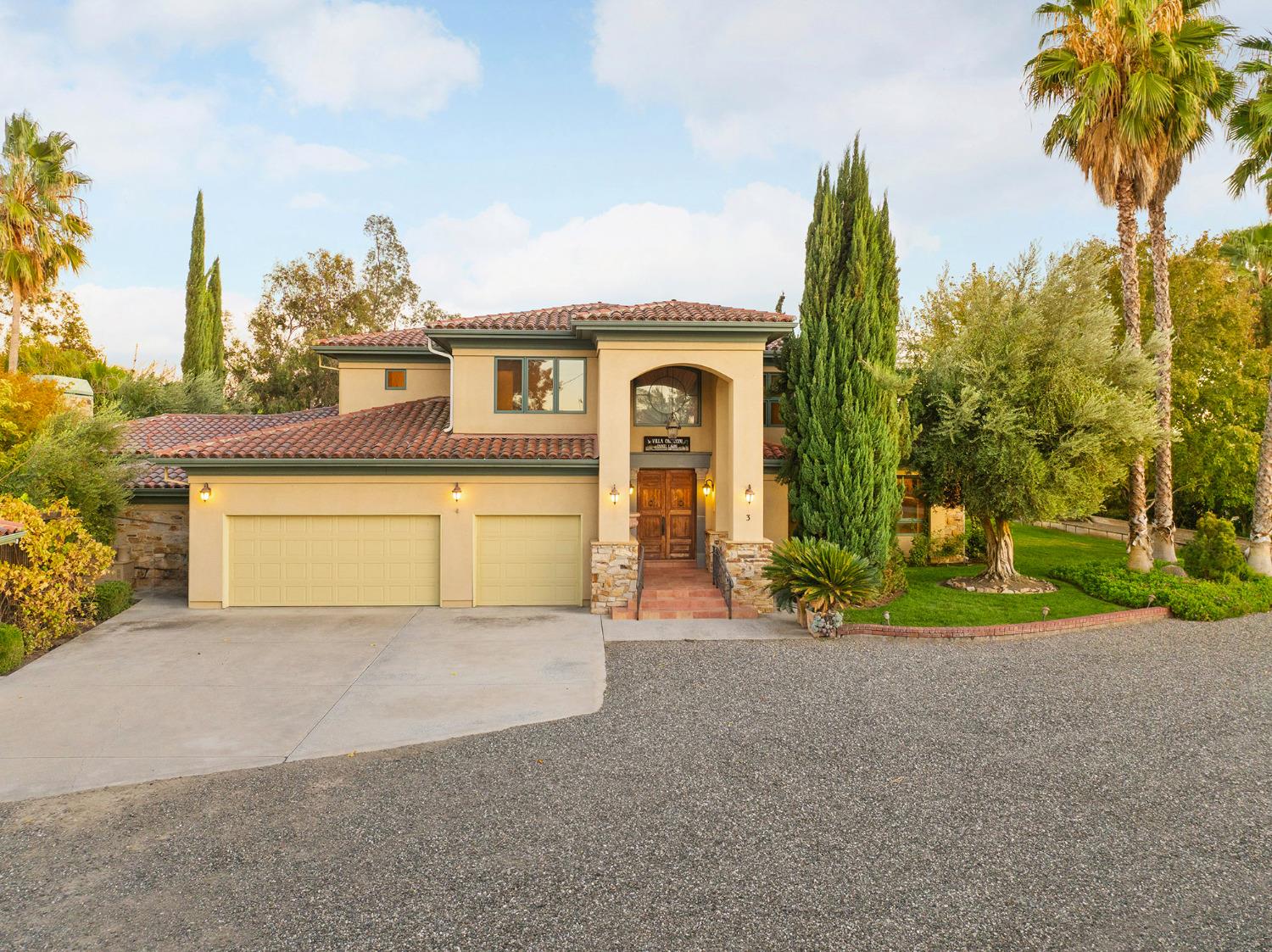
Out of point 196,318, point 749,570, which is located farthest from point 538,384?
point 196,318

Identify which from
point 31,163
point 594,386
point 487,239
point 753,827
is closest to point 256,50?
point 31,163

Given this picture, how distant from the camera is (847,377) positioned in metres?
13.2

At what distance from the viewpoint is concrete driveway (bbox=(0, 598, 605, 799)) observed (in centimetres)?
673

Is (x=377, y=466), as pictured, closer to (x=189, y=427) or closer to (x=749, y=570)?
(x=749, y=570)

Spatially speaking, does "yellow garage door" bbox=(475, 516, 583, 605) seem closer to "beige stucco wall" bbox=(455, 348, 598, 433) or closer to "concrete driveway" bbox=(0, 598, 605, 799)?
"concrete driveway" bbox=(0, 598, 605, 799)

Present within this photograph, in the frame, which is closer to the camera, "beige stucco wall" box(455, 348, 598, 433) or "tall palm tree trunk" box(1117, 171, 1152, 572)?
"beige stucco wall" box(455, 348, 598, 433)

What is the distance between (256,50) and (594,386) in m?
12.8

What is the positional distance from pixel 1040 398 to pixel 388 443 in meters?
13.9

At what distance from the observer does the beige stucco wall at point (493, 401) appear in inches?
583

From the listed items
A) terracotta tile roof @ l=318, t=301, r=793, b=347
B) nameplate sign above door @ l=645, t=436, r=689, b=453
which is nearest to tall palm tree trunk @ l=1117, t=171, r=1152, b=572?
terracotta tile roof @ l=318, t=301, r=793, b=347

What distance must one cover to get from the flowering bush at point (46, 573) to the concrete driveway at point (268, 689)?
577 mm

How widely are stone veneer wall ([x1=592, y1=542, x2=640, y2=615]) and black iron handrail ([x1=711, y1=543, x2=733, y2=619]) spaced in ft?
6.37

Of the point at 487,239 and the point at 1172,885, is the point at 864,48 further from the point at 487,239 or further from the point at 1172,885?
the point at 487,239

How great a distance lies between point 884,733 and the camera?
285 inches
